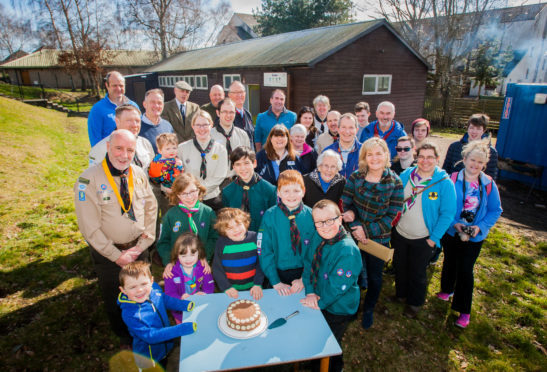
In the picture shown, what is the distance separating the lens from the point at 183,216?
12.0ft

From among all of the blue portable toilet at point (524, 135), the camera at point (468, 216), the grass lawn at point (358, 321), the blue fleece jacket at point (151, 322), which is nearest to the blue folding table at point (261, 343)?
the blue fleece jacket at point (151, 322)

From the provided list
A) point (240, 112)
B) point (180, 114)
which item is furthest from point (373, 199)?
point (180, 114)

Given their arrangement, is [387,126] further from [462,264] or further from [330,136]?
[462,264]

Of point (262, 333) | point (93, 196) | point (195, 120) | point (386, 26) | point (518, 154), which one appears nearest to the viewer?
point (262, 333)

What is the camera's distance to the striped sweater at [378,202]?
141 inches

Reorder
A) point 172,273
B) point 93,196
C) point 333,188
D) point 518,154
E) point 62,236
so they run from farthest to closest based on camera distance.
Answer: point 518,154 → point 62,236 → point 333,188 → point 172,273 → point 93,196

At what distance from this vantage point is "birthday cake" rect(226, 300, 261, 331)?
2365 mm

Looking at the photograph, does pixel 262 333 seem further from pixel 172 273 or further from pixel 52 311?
pixel 52 311

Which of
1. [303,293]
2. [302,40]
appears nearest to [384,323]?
[303,293]

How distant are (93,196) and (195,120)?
190cm

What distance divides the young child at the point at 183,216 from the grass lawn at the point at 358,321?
143 cm

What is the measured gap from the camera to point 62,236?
19.7 feet

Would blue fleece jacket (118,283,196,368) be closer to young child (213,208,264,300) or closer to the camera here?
young child (213,208,264,300)

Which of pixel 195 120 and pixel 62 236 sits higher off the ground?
pixel 195 120
